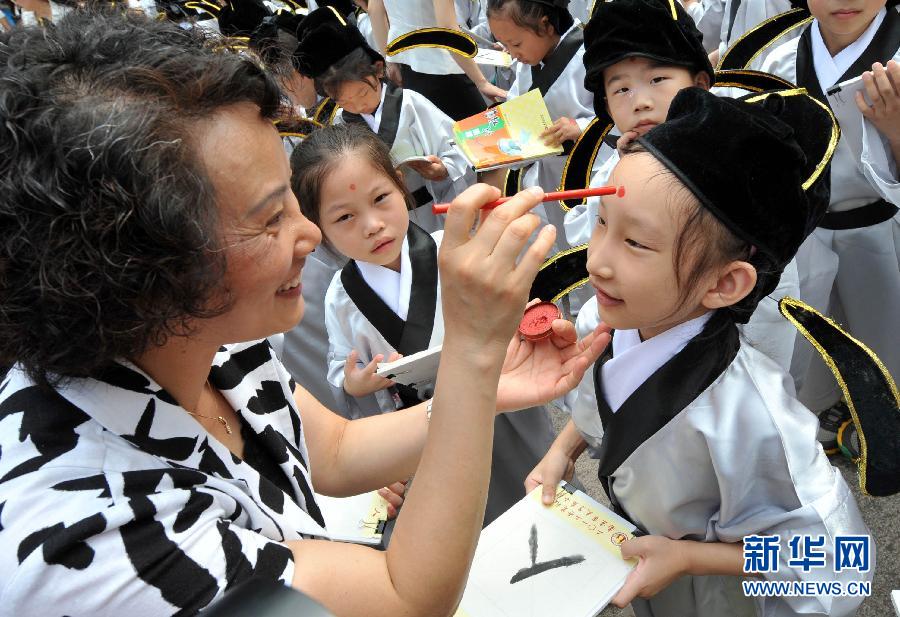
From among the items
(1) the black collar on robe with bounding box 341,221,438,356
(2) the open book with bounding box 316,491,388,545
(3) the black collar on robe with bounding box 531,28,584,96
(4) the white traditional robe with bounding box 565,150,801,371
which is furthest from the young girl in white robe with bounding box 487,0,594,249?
(2) the open book with bounding box 316,491,388,545

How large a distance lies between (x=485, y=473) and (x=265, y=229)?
0.47 meters

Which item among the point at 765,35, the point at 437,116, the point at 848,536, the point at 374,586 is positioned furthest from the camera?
the point at 437,116

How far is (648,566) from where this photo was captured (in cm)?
120

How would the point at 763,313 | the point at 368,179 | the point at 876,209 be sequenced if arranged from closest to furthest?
the point at 763,313 → the point at 368,179 → the point at 876,209

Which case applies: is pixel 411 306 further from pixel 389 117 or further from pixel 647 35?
pixel 389 117

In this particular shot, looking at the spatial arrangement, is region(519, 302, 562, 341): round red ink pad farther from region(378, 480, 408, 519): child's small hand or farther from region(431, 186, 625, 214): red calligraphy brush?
region(378, 480, 408, 519): child's small hand

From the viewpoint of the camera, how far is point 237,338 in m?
0.96

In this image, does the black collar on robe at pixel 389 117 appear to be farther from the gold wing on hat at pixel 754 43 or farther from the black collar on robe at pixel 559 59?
the gold wing on hat at pixel 754 43

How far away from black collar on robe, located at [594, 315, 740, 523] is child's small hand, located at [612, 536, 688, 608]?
0.18m

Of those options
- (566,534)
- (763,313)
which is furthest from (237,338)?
(763,313)

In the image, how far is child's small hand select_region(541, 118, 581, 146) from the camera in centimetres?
267

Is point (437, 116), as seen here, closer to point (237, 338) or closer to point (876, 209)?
point (876, 209)

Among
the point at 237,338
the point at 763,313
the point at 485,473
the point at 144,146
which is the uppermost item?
the point at 144,146

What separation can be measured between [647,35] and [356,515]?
5.31 feet
